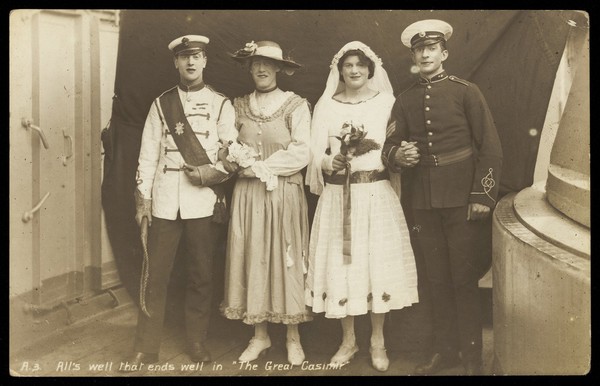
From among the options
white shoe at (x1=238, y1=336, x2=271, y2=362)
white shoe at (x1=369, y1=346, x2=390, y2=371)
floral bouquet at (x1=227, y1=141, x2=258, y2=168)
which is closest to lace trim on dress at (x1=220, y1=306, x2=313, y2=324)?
white shoe at (x1=238, y1=336, x2=271, y2=362)

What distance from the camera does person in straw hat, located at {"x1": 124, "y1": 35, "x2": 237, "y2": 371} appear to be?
3.40 m

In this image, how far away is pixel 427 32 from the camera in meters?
3.29

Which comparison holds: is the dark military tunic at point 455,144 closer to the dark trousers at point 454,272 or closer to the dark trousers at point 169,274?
the dark trousers at point 454,272

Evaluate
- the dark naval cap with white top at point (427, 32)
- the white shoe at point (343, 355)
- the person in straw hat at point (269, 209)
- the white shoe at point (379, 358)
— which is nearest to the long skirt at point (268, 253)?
the person in straw hat at point (269, 209)

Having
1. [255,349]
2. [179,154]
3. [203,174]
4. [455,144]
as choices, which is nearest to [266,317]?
[255,349]

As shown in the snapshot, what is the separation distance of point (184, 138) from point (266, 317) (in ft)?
3.19

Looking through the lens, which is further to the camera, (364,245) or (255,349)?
(255,349)

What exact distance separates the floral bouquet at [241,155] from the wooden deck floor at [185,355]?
0.87 meters

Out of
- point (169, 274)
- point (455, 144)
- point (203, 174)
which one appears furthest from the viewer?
point (169, 274)

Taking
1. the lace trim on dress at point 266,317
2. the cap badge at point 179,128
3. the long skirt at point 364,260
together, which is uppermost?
the cap badge at point 179,128

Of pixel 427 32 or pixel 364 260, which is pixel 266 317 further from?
pixel 427 32

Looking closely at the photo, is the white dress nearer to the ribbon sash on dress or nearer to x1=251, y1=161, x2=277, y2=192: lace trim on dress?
the ribbon sash on dress

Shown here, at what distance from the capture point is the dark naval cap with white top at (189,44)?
134 inches

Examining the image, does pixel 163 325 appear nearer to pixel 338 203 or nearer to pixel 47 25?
pixel 338 203
